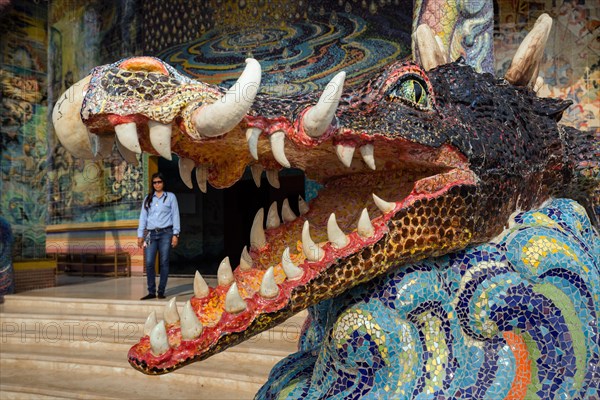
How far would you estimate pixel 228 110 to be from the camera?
119 cm

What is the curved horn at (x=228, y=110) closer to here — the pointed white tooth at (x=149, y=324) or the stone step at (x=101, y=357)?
the pointed white tooth at (x=149, y=324)

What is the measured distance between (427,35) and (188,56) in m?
7.88

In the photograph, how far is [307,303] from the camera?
4.63 feet

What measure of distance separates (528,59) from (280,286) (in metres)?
1.23

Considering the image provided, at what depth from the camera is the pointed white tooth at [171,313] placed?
1393mm

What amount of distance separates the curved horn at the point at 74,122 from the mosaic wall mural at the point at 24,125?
6.88 meters

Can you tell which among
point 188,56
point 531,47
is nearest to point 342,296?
point 531,47

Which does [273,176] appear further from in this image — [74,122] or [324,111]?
[74,122]

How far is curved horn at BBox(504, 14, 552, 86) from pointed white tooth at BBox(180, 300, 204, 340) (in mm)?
1398

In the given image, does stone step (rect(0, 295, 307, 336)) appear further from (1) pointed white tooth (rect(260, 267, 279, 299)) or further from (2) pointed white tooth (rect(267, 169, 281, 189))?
(1) pointed white tooth (rect(260, 267, 279, 299))

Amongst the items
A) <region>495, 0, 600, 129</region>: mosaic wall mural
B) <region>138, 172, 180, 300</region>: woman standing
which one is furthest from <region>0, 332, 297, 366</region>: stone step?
<region>495, 0, 600, 129</region>: mosaic wall mural

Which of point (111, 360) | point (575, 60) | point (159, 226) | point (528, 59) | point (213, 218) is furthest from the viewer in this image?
point (213, 218)

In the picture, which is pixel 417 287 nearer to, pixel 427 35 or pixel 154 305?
pixel 427 35

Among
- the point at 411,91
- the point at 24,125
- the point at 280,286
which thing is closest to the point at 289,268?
the point at 280,286
